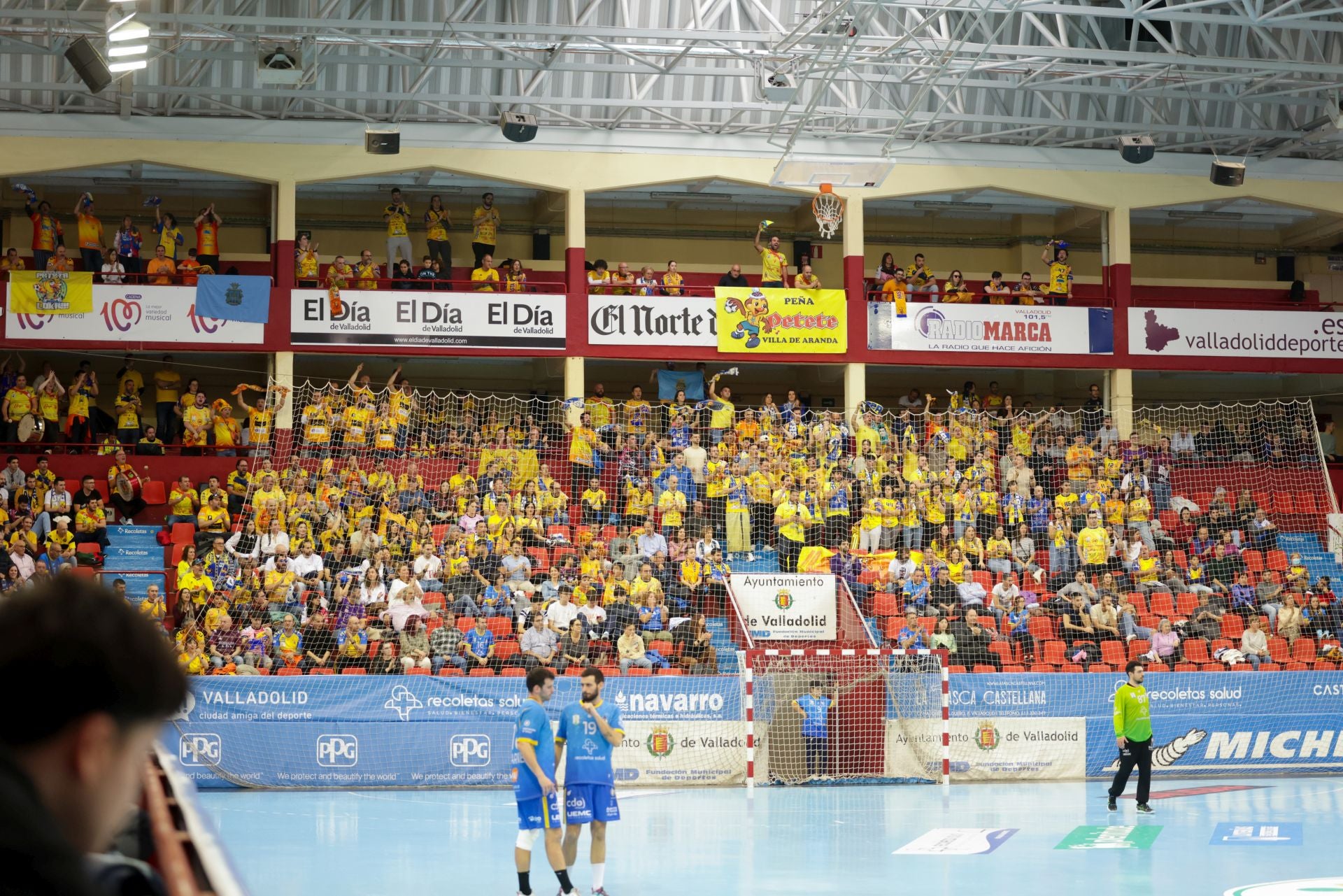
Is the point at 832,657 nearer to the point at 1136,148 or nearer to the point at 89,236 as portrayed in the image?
the point at 1136,148

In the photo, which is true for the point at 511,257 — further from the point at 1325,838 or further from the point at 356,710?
the point at 1325,838

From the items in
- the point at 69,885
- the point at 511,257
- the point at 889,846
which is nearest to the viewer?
the point at 69,885

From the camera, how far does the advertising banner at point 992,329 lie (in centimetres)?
2981

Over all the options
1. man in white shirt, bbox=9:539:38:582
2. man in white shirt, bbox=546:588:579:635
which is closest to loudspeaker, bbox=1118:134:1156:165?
man in white shirt, bbox=546:588:579:635

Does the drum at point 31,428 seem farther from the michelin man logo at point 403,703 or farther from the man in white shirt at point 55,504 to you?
the michelin man logo at point 403,703

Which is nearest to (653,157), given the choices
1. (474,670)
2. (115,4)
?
(115,4)

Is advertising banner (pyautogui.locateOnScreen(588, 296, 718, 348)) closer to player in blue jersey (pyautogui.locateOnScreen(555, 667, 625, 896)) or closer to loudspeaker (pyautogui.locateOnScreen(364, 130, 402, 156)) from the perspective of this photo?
loudspeaker (pyautogui.locateOnScreen(364, 130, 402, 156))

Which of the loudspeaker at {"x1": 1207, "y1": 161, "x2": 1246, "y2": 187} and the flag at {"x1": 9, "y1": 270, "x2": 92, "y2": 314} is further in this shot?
the loudspeaker at {"x1": 1207, "y1": 161, "x2": 1246, "y2": 187}

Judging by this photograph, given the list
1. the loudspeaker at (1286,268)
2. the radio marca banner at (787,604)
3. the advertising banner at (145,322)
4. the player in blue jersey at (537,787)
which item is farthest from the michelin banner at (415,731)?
→ the loudspeaker at (1286,268)

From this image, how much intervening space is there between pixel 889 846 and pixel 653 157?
18.3m

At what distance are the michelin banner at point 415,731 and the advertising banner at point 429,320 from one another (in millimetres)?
10440

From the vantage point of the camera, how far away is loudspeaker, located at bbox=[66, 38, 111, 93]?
21.6 metres

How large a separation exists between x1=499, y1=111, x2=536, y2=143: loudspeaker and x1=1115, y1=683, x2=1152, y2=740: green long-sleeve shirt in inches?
606

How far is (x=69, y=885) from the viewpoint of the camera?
55.2 inches
